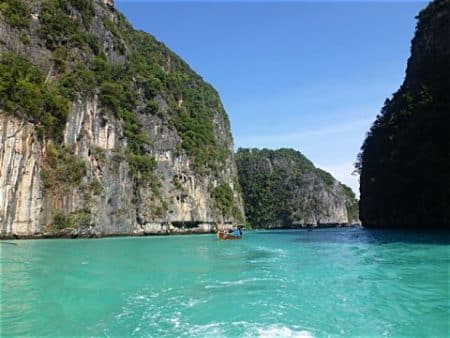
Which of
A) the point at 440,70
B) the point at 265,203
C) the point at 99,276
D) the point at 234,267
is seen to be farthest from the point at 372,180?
the point at 265,203

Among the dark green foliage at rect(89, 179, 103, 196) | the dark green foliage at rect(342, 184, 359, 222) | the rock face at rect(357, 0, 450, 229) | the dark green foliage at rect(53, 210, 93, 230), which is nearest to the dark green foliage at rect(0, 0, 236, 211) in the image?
the dark green foliage at rect(89, 179, 103, 196)

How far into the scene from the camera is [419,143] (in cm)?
3875

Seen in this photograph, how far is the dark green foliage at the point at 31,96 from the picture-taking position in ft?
101

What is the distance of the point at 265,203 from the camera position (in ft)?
376

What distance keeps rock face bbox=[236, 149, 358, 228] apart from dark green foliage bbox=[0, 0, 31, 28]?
81.9m

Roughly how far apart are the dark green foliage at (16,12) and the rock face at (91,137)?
0.11 m

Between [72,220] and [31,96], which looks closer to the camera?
[31,96]

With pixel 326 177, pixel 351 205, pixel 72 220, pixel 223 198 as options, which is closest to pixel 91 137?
pixel 72 220

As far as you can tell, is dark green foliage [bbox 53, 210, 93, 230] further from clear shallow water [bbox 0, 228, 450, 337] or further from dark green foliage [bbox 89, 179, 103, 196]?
clear shallow water [bbox 0, 228, 450, 337]

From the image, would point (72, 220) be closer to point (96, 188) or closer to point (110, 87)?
point (96, 188)

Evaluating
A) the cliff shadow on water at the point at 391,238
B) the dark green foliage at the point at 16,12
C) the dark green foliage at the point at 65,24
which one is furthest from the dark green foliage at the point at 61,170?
the cliff shadow on water at the point at 391,238

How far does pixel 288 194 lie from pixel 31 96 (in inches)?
3708

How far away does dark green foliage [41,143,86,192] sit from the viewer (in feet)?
112

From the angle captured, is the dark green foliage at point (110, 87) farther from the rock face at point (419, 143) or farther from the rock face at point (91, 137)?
the rock face at point (419, 143)
